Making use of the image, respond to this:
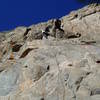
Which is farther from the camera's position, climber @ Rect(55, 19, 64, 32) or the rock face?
climber @ Rect(55, 19, 64, 32)

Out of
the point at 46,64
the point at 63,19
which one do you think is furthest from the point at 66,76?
the point at 63,19

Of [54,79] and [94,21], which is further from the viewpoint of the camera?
[94,21]

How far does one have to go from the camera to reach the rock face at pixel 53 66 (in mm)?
21594

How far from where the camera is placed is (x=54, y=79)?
22516mm

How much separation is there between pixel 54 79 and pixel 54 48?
3.75 metres

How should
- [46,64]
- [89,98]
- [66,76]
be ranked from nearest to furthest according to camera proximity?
[89,98], [66,76], [46,64]

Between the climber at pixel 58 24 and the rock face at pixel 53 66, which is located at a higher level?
the climber at pixel 58 24

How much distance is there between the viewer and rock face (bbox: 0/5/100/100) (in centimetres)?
2159

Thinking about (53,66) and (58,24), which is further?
(58,24)

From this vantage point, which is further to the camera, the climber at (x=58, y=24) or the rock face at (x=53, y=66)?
the climber at (x=58, y=24)

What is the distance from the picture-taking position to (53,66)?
23.7m

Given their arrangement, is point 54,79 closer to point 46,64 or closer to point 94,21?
point 46,64

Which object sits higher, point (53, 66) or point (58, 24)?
point (58, 24)

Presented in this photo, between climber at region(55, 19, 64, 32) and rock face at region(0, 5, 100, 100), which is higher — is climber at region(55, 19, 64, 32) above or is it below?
above
